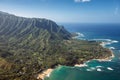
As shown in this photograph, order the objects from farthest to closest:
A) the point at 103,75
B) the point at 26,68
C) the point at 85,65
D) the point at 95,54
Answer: the point at 95,54 < the point at 85,65 < the point at 26,68 < the point at 103,75

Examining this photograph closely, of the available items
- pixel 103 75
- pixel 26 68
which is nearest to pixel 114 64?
pixel 103 75

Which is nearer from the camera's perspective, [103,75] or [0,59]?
[103,75]

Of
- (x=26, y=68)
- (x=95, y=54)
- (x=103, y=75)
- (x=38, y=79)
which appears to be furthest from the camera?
(x=95, y=54)

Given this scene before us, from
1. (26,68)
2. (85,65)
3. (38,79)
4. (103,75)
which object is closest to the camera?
(38,79)

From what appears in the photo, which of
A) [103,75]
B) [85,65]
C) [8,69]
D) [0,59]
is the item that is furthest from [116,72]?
[0,59]

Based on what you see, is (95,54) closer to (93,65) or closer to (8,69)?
(93,65)

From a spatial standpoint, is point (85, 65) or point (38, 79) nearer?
point (38, 79)

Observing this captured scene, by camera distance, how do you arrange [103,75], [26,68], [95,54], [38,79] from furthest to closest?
[95,54] → [26,68] → [103,75] → [38,79]

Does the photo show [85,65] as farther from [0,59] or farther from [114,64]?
[0,59]

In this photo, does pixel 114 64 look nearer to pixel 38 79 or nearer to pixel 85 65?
pixel 85 65
